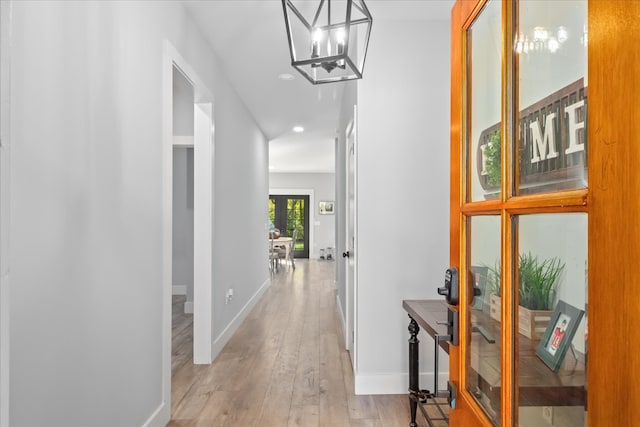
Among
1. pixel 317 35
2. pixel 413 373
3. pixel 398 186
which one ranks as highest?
pixel 317 35

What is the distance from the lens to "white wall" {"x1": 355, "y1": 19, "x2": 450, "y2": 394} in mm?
2799

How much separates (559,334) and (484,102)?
0.51 meters

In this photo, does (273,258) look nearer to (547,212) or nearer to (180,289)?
(180,289)

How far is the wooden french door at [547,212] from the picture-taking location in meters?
0.47

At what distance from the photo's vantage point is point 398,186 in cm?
282

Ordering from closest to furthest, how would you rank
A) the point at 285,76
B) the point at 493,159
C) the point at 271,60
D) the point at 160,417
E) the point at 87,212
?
the point at 493,159, the point at 87,212, the point at 160,417, the point at 271,60, the point at 285,76

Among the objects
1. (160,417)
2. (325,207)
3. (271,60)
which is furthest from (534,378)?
(325,207)

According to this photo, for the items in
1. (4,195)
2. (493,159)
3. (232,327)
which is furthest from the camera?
(232,327)

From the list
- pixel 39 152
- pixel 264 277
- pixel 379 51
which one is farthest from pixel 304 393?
pixel 264 277

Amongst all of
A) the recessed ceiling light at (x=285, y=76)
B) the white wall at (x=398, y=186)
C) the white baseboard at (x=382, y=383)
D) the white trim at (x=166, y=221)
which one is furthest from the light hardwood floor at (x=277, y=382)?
the recessed ceiling light at (x=285, y=76)

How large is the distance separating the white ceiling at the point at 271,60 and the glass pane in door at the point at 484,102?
75.7 inches

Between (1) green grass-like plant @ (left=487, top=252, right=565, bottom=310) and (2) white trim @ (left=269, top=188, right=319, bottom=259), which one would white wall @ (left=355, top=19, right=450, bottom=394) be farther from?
(2) white trim @ (left=269, top=188, right=319, bottom=259)

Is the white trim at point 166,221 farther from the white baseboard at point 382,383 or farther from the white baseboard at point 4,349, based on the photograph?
the white baseboard at point 4,349

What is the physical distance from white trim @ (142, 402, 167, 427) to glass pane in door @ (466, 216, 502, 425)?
1852mm
